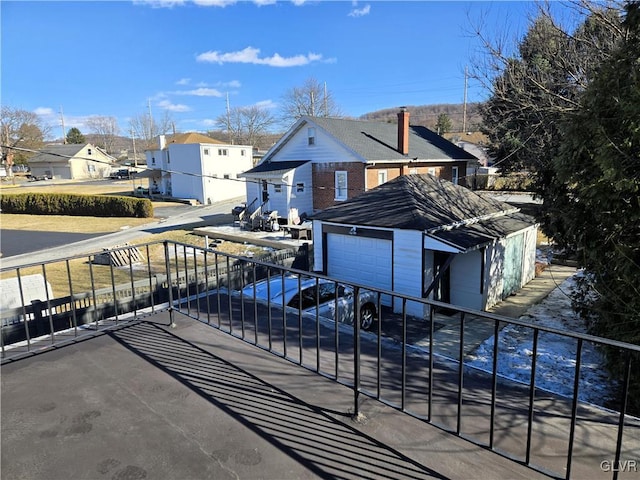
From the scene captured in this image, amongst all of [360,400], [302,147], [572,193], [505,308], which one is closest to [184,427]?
[360,400]

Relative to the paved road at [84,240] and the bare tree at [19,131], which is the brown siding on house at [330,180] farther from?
the bare tree at [19,131]

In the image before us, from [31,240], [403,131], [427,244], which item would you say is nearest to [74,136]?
[31,240]

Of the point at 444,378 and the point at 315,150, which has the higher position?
the point at 315,150

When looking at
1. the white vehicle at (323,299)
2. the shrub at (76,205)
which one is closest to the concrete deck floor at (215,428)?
the white vehicle at (323,299)

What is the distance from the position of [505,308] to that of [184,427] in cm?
1014

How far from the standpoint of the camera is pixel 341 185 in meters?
22.9

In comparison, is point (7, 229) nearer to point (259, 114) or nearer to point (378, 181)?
point (378, 181)

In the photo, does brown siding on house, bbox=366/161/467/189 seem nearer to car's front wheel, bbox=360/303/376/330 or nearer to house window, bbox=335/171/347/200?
house window, bbox=335/171/347/200

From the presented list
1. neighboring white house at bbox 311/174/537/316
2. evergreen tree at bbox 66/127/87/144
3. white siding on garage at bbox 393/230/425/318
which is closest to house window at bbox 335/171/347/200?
neighboring white house at bbox 311/174/537/316

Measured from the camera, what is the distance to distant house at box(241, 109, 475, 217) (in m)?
22.2

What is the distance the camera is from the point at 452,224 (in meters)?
10.5

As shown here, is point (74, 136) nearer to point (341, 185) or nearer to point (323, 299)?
point (341, 185)

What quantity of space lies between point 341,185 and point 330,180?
0.87m

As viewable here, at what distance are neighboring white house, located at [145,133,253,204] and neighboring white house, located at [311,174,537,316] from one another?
23636mm
